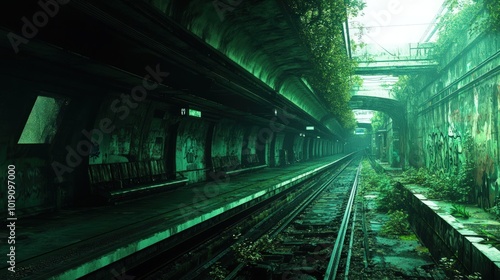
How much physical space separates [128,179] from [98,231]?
353cm

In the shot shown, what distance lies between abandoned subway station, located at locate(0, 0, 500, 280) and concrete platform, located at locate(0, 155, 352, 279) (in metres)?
0.04

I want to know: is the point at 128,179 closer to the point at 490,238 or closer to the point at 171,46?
the point at 171,46

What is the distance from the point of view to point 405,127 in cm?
2314

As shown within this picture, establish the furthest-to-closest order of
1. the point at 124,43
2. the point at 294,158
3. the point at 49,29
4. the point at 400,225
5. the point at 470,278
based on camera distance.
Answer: the point at 294,158, the point at 400,225, the point at 124,43, the point at 470,278, the point at 49,29

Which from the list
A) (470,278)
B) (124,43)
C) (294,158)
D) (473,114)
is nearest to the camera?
(470,278)

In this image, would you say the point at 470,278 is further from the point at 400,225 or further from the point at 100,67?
the point at 100,67

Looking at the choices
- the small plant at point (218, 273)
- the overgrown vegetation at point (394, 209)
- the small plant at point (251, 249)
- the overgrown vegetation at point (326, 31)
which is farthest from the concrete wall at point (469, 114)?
the small plant at point (218, 273)

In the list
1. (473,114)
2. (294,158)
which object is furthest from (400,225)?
(294,158)

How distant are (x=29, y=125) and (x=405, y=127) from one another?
22.1m

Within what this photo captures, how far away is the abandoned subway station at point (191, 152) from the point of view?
4938 mm

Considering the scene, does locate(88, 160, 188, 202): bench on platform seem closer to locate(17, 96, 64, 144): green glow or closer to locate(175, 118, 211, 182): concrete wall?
locate(175, 118, 211, 182): concrete wall

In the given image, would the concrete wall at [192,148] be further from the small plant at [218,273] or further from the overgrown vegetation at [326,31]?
the small plant at [218,273]

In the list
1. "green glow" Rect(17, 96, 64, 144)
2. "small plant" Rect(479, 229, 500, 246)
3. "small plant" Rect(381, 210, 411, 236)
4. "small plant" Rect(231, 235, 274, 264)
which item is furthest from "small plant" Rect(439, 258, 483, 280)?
"green glow" Rect(17, 96, 64, 144)

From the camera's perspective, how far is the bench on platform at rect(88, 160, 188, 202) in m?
8.18
